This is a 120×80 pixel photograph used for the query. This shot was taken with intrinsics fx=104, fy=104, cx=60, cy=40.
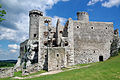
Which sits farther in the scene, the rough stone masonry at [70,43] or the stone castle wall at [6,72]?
the rough stone masonry at [70,43]

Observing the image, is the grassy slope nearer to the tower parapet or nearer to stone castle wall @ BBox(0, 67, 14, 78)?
stone castle wall @ BBox(0, 67, 14, 78)

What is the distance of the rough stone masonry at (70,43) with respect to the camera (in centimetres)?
2605

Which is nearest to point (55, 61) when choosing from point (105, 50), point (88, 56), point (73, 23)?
point (88, 56)

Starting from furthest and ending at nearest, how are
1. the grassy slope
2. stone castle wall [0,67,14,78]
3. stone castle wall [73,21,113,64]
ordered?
stone castle wall [73,21,113,64]
stone castle wall [0,67,14,78]
the grassy slope

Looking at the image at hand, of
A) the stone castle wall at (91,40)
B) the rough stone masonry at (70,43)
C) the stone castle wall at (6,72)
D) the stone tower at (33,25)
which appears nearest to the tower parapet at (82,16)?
the rough stone masonry at (70,43)

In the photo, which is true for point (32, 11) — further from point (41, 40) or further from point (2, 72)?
point (2, 72)

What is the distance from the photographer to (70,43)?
2767 centimetres

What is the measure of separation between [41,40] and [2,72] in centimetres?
1212

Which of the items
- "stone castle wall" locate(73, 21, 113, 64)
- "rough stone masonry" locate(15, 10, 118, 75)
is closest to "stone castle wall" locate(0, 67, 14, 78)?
"rough stone masonry" locate(15, 10, 118, 75)

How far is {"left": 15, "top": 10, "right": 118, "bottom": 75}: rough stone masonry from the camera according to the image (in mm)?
26053

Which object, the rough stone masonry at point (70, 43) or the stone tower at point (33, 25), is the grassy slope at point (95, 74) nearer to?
the rough stone masonry at point (70, 43)

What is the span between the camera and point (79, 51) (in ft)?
92.8

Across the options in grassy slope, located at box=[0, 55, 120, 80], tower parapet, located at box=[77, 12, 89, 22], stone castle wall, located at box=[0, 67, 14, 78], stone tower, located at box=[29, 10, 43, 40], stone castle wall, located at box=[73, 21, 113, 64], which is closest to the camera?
grassy slope, located at box=[0, 55, 120, 80]

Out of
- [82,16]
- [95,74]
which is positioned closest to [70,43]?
[82,16]
